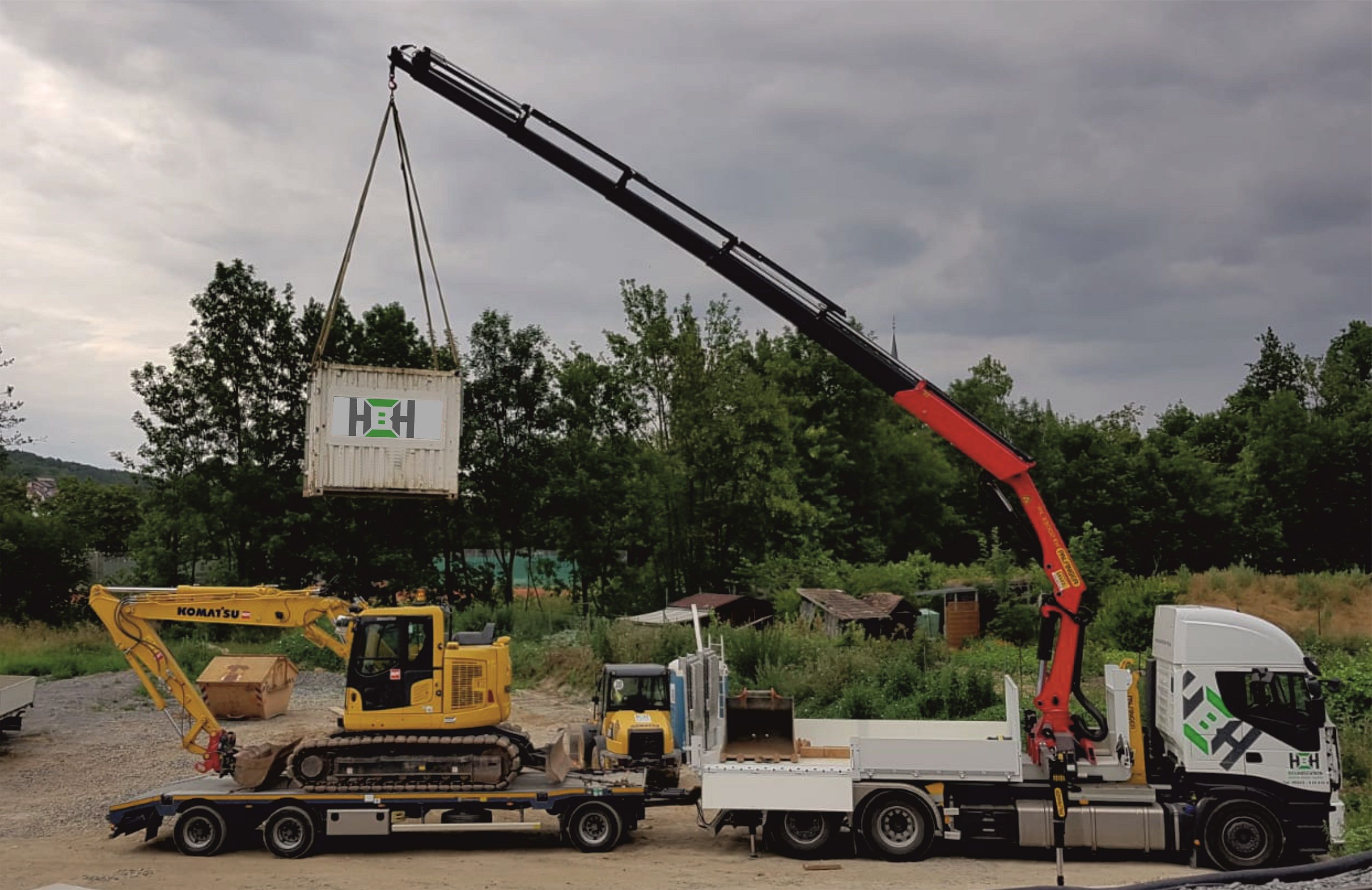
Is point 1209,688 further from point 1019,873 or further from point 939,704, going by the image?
point 939,704

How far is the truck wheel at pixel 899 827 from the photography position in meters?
13.4

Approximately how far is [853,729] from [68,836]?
1068 cm

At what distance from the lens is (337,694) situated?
93.4ft

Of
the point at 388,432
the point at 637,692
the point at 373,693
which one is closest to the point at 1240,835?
the point at 637,692

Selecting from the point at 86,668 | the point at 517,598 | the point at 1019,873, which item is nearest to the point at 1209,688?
the point at 1019,873

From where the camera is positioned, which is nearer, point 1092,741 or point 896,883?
point 896,883

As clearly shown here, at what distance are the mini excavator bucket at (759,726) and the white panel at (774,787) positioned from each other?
147cm

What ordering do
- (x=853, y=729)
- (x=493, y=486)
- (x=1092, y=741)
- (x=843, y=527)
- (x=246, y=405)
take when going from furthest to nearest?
(x=843, y=527)
(x=493, y=486)
(x=246, y=405)
(x=853, y=729)
(x=1092, y=741)

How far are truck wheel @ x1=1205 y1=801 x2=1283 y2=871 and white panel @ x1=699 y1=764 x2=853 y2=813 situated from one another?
4.23 m

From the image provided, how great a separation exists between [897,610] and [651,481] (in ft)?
45.3

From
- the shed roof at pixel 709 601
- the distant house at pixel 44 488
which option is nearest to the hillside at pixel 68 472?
the distant house at pixel 44 488

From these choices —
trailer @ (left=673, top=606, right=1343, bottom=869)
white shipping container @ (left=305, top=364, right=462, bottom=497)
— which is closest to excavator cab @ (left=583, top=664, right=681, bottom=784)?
trailer @ (left=673, top=606, right=1343, bottom=869)

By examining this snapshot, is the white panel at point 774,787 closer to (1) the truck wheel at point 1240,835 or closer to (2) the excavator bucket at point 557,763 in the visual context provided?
(2) the excavator bucket at point 557,763

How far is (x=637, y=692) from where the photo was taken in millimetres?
16109
